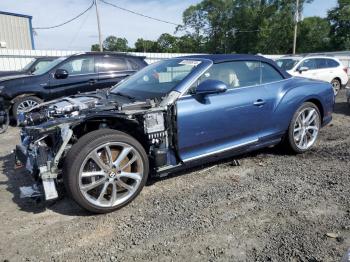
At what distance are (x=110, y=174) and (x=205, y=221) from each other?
1043mm

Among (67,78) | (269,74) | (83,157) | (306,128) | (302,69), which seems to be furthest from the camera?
(302,69)

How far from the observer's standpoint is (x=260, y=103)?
4.39m

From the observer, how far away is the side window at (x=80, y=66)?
8.15 m

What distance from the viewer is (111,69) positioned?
8.51m

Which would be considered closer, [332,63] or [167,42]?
[332,63]

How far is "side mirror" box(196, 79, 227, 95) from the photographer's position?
3.80m

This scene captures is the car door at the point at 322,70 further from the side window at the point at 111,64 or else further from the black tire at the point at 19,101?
the black tire at the point at 19,101

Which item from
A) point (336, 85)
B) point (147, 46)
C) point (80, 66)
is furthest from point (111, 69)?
point (147, 46)

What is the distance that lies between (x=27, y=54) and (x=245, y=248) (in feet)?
48.7

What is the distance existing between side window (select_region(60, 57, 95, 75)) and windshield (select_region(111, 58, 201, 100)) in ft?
12.5

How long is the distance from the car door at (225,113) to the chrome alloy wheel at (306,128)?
0.77 m

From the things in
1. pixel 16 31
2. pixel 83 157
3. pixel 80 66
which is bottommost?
pixel 83 157

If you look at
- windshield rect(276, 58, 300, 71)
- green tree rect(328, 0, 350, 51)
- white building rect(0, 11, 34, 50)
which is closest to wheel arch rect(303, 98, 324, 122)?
windshield rect(276, 58, 300, 71)

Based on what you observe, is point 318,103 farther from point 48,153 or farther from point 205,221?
point 48,153
